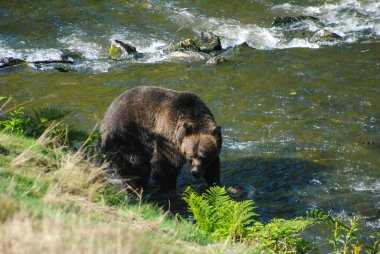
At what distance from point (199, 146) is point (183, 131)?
1.30 feet

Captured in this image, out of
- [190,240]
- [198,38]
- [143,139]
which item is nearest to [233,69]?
[198,38]

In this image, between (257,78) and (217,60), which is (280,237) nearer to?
(257,78)

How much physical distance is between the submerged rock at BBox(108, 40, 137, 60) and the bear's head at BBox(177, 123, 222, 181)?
9.19 meters

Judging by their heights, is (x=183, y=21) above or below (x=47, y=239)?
below

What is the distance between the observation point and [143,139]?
10031mm

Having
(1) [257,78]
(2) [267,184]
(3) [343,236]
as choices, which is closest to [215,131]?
(2) [267,184]

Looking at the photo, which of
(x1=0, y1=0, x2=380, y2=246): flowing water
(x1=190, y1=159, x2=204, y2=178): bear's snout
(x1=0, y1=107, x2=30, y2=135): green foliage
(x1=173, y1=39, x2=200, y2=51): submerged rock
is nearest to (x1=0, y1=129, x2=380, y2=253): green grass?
(x1=0, y1=107, x2=30, y2=135): green foliage

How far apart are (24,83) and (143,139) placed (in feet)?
21.9

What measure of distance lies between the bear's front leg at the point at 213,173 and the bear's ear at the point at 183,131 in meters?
0.63

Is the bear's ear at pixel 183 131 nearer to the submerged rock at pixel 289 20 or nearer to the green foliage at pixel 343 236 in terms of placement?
the green foliage at pixel 343 236

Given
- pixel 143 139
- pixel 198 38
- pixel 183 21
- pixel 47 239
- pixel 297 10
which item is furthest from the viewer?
pixel 297 10

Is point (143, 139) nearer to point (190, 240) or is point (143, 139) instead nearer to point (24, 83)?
point (190, 240)

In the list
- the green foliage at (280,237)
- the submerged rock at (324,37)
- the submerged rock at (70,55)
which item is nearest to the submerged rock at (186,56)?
the submerged rock at (70,55)

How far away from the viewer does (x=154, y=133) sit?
9.94 m
